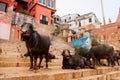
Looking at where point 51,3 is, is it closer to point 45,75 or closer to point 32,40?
point 32,40

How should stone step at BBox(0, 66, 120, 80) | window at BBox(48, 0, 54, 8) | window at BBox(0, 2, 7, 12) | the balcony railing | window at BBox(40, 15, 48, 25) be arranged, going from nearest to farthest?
stone step at BBox(0, 66, 120, 80), window at BBox(0, 2, 7, 12), the balcony railing, window at BBox(40, 15, 48, 25), window at BBox(48, 0, 54, 8)

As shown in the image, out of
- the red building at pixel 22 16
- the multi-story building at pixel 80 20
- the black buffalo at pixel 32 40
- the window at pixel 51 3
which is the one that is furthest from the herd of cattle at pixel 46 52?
the multi-story building at pixel 80 20

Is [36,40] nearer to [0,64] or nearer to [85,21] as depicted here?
[0,64]

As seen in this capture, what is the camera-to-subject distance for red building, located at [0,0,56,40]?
1485 cm

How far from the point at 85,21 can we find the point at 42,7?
1732 centimetres

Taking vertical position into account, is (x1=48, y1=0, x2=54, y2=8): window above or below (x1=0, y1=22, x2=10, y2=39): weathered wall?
above

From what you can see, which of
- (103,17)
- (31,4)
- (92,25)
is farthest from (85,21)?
(103,17)

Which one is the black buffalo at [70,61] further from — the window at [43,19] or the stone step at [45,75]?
the window at [43,19]

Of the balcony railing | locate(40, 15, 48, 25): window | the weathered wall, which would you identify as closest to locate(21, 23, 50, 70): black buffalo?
the weathered wall

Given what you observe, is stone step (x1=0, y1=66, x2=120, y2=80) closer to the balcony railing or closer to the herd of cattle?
the herd of cattle

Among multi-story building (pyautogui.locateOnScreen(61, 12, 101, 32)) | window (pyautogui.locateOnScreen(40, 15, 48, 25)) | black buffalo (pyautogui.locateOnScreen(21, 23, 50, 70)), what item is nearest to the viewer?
black buffalo (pyautogui.locateOnScreen(21, 23, 50, 70))

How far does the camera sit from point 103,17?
48.9 feet

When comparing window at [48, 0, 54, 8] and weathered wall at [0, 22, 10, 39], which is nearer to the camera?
weathered wall at [0, 22, 10, 39]

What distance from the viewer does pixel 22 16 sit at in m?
16.3
